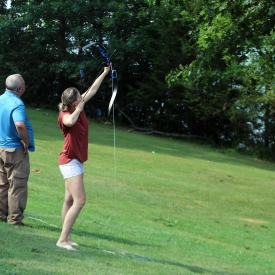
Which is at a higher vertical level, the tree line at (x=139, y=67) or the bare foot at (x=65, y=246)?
the tree line at (x=139, y=67)

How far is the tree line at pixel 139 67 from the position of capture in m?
32.5

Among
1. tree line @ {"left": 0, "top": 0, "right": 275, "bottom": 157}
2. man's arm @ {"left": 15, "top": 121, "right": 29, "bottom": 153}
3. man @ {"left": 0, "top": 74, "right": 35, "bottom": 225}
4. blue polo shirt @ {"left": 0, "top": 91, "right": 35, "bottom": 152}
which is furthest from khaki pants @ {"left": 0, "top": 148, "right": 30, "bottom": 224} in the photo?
tree line @ {"left": 0, "top": 0, "right": 275, "bottom": 157}

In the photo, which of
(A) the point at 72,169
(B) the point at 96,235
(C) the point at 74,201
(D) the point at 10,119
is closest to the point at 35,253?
(C) the point at 74,201

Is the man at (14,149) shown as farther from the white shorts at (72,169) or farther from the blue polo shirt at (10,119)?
the white shorts at (72,169)

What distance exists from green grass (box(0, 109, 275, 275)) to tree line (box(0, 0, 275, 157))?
3.91 m

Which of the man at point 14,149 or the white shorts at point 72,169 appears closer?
the white shorts at point 72,169

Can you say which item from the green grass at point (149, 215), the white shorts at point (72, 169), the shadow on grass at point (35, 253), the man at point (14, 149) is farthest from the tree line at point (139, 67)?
the white shorts at point (72, 169)

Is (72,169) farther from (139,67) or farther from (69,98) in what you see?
(139,67)

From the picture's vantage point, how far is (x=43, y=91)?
38.0m

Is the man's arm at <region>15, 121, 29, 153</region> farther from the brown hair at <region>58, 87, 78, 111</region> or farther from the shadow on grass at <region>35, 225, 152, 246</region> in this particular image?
the shadow on grass at <region>35, 225, 152, 246</region>

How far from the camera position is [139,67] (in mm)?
36531

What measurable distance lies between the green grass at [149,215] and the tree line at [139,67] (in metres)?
3.91

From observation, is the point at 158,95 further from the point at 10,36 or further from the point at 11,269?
the point at 11,269

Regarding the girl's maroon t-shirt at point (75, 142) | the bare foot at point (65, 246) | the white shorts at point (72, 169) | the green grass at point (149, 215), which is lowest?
the green grass at point (149, 215)
